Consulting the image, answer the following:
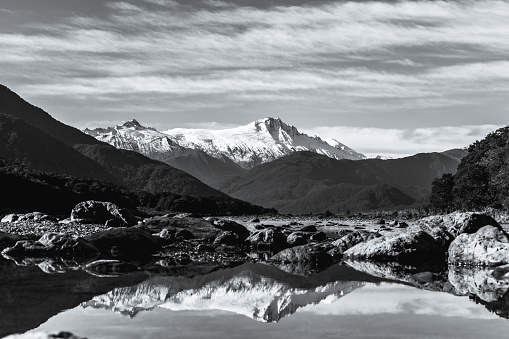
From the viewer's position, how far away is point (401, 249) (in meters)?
31.8

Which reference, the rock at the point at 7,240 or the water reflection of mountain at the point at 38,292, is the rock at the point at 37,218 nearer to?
the rock at the point at 7,240

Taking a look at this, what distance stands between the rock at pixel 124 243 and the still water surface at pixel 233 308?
36.7ft

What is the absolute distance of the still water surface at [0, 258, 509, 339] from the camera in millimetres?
13969

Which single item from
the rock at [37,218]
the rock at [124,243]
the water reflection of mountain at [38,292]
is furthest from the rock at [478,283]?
the rock at [37,218]

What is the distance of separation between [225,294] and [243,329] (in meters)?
5.53

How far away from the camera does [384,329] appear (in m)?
14.3

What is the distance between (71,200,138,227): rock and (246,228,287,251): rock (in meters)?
14.1

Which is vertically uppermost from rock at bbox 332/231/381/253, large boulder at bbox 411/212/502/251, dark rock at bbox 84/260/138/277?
large boulder at bbox 411/212/502/251

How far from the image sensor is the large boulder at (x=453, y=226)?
3459 cm

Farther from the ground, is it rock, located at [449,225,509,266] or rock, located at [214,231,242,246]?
rock, located at [449,225,509,266]

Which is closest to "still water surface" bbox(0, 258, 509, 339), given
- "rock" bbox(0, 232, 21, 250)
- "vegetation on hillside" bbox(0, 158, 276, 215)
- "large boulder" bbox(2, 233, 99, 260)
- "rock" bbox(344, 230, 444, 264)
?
"rock" bbox(344, 230, 444, 264)

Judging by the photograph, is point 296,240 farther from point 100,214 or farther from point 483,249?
point 100,214

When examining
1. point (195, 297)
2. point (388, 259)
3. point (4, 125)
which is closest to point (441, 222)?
point (388, 259)

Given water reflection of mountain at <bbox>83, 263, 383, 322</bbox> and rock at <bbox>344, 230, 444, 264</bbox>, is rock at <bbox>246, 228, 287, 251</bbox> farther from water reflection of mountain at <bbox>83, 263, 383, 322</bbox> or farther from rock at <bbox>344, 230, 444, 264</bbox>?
water reflection of mountain at <bbox>83, 263, 383, 322</bbox>
